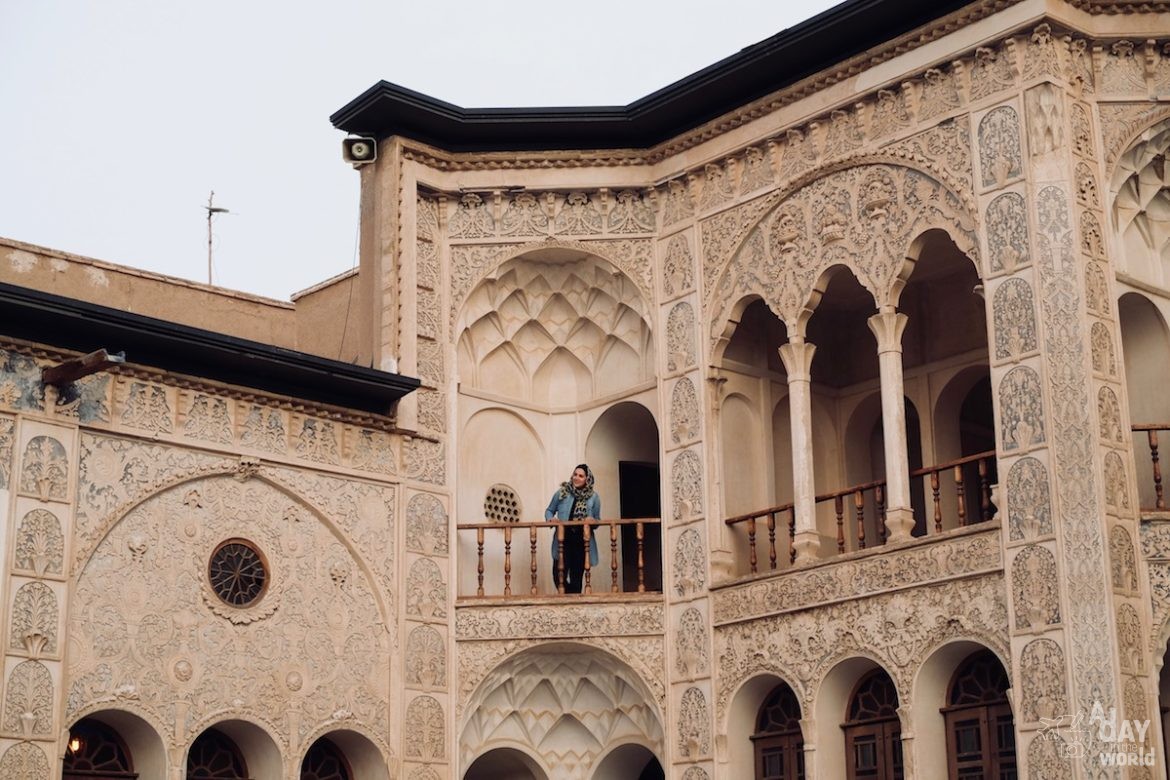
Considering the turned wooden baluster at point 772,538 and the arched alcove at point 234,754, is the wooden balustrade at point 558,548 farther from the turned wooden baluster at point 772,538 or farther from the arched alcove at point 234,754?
the arched alcove at point 234,754

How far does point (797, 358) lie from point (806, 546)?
4.70ft

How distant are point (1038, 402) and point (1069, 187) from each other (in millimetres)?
1456

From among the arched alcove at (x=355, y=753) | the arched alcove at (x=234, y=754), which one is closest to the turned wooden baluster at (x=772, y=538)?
the arched alcove at (x=355, y=753)

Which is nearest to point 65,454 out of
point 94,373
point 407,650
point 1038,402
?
point 94,373

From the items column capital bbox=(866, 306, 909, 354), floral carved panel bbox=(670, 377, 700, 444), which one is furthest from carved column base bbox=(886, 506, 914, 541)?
floral carved panel bbox=(670, 377, 700, 444)

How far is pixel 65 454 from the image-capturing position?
12031 mm

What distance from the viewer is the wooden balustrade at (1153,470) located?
11.8m

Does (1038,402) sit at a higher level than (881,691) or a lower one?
higher

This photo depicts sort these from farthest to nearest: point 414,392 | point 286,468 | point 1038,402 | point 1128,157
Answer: point 414,392
point 286,468
point 1128,157
point 1038,402

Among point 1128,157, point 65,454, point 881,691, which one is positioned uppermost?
point 1128,157

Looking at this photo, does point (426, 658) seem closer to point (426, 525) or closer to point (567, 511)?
point (426, 525)

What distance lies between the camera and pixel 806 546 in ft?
43.2

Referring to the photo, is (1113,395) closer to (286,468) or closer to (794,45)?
(794,45)

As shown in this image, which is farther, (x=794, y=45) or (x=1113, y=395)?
(x=794, y=45)
